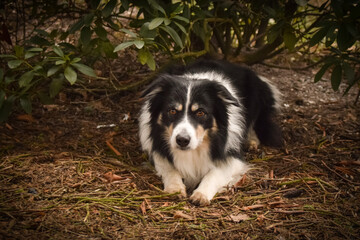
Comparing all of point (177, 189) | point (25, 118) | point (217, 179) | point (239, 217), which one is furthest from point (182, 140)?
point (25, 118)

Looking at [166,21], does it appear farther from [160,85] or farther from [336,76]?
[336,76]

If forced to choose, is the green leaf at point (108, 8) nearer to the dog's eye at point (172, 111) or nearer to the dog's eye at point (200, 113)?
the dog's eye at point (172, 111)

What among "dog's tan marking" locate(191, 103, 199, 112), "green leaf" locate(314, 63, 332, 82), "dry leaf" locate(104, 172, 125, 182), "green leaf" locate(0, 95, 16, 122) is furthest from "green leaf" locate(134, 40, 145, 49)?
"green leaf" locate(314, 63, 332, 82)

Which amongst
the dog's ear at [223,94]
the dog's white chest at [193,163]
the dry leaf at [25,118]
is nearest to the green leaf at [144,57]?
the dog's ear at [223,94]

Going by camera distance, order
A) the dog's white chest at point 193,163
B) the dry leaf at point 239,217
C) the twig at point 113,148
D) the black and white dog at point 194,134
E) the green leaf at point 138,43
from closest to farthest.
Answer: the dry leaf at point 239,217 < the green leaf at point 138,43 < the black and white dog at point 194,134 < the dog's white chest at point 193,163 < the twig at point 113,148

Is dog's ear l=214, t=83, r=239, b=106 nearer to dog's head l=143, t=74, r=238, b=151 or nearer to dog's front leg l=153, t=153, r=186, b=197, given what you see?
dog's head l=143, t=74, r=238, b=151

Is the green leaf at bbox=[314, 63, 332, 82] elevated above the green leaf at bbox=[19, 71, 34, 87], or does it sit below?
above

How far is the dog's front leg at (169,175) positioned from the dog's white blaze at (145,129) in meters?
0.18

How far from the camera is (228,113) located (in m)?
3.25

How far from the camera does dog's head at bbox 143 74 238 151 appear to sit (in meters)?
2.95

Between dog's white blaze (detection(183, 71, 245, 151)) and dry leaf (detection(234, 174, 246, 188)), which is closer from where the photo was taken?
dry leaf (detection(234, 174, 246, 188))

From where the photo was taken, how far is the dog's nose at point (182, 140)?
2756 millimetres

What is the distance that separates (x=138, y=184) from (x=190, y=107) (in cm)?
87

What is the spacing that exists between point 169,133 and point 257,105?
162 cm
